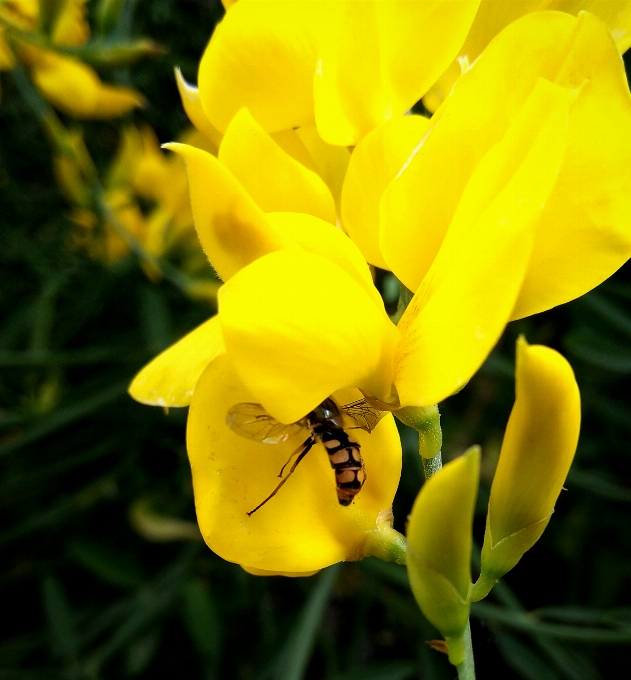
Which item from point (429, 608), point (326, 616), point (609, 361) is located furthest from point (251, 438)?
point (326, 616)

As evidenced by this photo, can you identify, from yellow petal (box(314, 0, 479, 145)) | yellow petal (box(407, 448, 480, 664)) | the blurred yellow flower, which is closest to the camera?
yellow petal (box(407, 448, 480, 664))

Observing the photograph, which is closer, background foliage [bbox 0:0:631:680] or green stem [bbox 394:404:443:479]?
green stem [bbox 394:404:443:479]

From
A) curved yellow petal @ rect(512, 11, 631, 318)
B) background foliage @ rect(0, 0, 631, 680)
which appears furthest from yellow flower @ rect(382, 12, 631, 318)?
background foliage @ rect(0, 0, 631, 680)

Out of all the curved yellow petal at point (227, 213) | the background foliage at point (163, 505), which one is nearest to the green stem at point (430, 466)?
the curved yellow petal at point (227, 213)

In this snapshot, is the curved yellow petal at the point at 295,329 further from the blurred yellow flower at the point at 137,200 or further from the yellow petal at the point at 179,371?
the blurred yellow flower at the point at 137,200

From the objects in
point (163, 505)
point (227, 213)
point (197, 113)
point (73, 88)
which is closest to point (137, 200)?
point (73, 88)

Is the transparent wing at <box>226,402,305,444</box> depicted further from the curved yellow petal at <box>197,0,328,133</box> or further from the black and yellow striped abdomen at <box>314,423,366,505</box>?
the curved yellow petal at <box>197,0,328,133</box>
